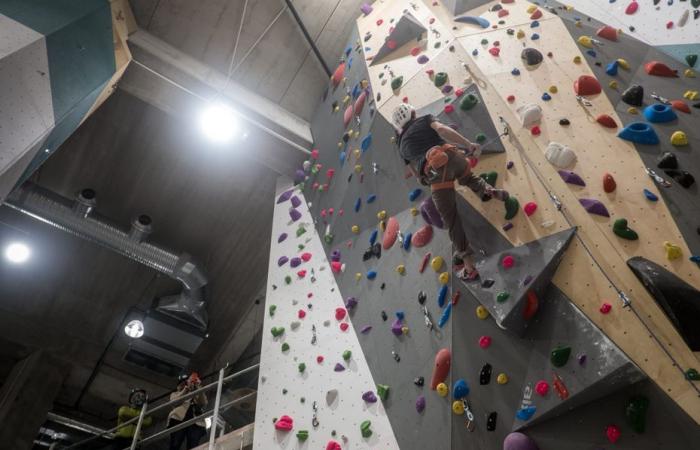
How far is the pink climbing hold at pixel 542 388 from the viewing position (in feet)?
6.96

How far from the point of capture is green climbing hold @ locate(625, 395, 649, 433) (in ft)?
6.04

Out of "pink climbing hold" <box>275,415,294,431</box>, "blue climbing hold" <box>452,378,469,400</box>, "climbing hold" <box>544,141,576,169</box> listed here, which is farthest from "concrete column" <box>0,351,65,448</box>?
"climbing hold" <box>544,141,576,169</box>

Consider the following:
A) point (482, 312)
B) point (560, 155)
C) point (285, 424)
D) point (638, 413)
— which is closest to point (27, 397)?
point (285, 424)

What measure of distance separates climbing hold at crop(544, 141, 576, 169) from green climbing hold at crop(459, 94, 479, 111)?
0.66 metres

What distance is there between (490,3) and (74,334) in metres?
7.30

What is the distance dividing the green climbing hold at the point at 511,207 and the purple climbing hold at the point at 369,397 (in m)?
1.30

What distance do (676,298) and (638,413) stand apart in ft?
1.56

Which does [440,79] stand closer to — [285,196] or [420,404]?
[420,404]

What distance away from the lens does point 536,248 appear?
2.49 meters

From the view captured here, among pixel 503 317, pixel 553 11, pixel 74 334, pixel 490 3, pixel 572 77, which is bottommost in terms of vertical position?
pixel 503 317

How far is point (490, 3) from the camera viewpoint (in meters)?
3.89

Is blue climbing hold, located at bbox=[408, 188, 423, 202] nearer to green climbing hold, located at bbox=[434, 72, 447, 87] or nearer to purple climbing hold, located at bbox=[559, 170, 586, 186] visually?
green climbing hold, located at bbox=[434, 72, 447, 87]

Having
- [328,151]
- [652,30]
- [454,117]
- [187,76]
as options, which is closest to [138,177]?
[187,76]

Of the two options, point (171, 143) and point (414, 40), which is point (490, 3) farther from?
point (171, 143)
